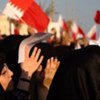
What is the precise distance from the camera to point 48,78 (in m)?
5.58

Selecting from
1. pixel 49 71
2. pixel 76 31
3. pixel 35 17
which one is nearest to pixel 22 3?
pixel 35 17

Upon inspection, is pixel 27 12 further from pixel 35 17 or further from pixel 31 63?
pixel 31 63

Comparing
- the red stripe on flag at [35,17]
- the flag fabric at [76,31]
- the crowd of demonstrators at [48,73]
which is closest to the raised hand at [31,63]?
the crowd of demonstrators at [48,73]

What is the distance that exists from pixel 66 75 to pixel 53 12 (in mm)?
26165

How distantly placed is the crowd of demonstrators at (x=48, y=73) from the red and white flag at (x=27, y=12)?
12.4 feet

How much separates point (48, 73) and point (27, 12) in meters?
5.44

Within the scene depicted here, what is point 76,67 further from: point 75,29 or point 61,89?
point 75,29

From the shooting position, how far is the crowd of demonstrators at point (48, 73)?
4281mm

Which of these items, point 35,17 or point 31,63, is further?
point 35,17

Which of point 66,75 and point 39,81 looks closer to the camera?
point 66,75

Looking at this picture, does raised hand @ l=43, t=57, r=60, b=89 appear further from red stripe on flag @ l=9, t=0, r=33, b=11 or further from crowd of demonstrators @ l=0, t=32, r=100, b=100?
red stripe on flag @ l=9, t=0, r=33, b=11

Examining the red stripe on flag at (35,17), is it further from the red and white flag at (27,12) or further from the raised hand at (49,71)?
the raised hand at (49,71)

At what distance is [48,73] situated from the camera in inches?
221

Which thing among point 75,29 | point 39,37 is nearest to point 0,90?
point 39,37
